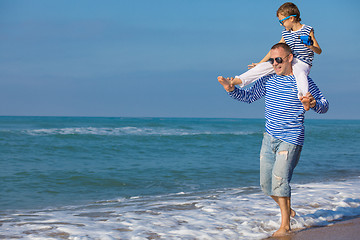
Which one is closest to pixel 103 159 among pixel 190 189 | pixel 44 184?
pixel 44 184

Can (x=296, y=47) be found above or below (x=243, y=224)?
above

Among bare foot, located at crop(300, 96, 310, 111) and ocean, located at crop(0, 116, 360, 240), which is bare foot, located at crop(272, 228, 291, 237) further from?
bare foot, located at crop(300, 96, 310, 111)

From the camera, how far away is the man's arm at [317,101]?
10.4 ft

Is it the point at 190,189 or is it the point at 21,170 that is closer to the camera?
the point at 190,189

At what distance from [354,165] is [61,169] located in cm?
809

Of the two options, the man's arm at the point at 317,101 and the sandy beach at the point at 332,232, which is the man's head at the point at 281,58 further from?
the sandy beach at the point at 332,232

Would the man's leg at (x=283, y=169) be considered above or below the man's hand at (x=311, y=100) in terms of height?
below

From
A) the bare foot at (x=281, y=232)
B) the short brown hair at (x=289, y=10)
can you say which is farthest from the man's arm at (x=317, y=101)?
the bare foot at (x=281, y=232)

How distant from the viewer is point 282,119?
136 inches

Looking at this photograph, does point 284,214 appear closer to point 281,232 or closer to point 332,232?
point 281,232

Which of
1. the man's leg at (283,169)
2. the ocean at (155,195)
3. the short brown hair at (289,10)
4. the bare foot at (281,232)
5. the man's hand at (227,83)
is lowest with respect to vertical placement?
the ocean at (155,195)

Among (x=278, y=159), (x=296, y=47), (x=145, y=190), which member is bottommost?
(x=145, y=190)

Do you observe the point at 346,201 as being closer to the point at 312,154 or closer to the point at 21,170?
the point at 21,170

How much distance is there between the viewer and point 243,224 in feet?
13.8
